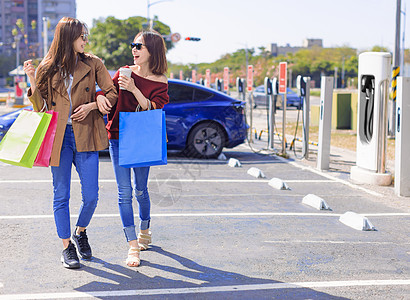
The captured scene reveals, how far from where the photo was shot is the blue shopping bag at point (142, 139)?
446 centimetres

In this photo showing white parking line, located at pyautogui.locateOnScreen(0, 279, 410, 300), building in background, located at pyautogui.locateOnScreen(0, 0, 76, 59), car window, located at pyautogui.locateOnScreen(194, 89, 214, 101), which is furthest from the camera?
building in background, located at pyautogui.locateOnScreen(0, 0, 76, 59)

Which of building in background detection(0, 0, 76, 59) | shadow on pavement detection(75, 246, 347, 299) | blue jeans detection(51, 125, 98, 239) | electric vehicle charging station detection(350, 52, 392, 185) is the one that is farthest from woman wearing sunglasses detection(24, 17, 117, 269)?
building in background detection(0, 0, 76, 59)

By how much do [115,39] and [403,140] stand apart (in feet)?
152

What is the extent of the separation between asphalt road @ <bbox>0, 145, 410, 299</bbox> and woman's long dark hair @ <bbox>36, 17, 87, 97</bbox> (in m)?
1.46

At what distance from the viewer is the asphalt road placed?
4188 mm

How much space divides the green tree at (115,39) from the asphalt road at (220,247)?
144 feet

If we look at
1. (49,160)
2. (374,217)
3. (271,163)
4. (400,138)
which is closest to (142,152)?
(49,160)

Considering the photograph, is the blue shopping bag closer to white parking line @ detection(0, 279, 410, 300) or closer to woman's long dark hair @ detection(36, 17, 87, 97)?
woman's long dark hair @ detection(36, 17, 87, 97)

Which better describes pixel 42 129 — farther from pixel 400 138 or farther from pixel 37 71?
pixel 400 138

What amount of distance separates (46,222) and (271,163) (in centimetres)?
616

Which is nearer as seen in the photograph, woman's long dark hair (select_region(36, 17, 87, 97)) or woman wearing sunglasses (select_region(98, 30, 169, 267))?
woman's long dark hair (select_region(36, 17, 87, 97))

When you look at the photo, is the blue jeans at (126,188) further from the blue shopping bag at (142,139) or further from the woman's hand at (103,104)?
the woman's hand at (103,104)

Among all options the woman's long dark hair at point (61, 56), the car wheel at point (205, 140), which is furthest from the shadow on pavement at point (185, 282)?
the car wheel at point (205, 140)

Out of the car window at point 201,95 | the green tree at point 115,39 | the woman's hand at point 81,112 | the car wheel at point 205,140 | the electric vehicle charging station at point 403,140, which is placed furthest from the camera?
the green tree at point 115,39
